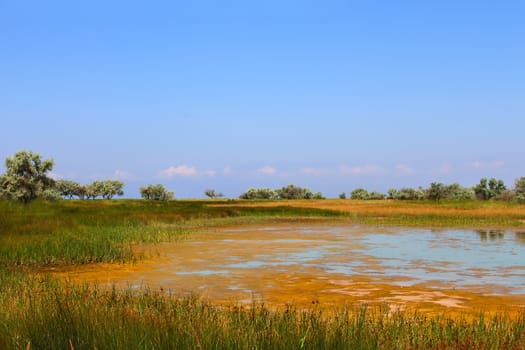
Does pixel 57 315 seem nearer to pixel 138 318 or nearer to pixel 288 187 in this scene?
pixel 138 318

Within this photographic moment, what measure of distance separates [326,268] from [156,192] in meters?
112

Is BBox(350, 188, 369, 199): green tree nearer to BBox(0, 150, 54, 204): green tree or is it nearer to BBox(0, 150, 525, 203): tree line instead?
BBox(0, 150, 525, 203): tree line

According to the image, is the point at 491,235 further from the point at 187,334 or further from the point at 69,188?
the point at 69,188

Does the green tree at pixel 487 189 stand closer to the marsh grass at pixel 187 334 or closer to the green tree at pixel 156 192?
the green tree at pixel 156 192

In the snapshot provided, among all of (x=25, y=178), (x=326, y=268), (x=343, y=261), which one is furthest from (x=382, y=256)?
(x=25, y=178)

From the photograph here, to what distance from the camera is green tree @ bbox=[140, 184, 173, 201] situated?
412 ft

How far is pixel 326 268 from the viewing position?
16484 millimetres

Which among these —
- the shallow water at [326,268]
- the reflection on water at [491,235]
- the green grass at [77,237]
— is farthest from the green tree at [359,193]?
the shallow water at [326,268]

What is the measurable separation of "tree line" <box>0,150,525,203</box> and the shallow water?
42858mm

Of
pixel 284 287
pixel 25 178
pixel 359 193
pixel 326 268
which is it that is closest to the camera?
pixel 284 287

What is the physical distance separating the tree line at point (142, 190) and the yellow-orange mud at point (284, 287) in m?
49.6

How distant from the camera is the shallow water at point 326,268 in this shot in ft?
42.8

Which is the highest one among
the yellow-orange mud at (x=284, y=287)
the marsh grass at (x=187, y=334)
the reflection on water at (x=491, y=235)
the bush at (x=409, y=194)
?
the bush at (x=409, y=194)

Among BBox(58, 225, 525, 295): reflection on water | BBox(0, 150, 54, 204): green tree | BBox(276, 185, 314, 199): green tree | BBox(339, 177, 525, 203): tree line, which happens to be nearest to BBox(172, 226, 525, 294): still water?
BBox(58, 225, 525, 295): reflection on water
